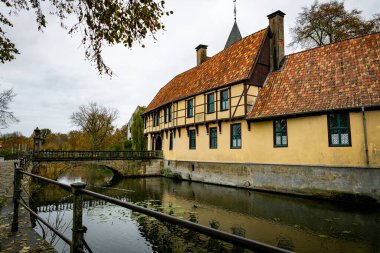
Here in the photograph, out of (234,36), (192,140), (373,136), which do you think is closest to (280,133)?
(373,136)

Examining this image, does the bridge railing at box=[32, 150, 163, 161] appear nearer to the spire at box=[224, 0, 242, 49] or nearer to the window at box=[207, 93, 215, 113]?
the window at box=[207, 93, 215, 113]

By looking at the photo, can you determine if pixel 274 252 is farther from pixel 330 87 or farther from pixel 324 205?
pixel 330 87

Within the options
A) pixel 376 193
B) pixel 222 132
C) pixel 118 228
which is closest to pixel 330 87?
pixel 376 193

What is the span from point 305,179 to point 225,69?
1016 centimetres

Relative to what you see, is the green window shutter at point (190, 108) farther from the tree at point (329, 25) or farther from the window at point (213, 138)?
the tree at point (329, 25)

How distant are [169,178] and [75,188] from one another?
22635 millimetres

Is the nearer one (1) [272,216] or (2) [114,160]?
(1) [272,216]

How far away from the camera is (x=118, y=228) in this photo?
366 inches

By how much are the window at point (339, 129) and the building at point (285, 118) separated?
4 cm

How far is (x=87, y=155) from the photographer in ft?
80.1

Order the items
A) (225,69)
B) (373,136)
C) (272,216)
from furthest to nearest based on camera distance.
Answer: (225,69)
(373,136)
(272,216)

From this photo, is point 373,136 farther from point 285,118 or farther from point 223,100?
point 223,100

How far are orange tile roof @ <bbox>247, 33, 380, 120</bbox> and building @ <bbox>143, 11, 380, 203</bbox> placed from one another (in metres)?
0.05

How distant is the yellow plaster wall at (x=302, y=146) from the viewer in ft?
39.8
